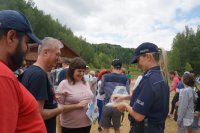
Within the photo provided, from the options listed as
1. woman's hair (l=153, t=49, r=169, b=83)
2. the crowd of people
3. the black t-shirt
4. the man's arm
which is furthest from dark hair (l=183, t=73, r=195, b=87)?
the man's arm

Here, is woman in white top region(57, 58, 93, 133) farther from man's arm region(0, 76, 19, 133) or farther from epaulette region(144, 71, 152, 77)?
Answer: man's arm region(0, 76, 19, 133)

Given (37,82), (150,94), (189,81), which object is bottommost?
(189,81)

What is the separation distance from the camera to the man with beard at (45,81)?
275 cm

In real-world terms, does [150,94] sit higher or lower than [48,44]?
lower

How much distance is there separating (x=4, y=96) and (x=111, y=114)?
5611 mm

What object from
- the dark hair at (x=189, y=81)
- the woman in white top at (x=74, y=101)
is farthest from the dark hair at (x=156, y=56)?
the dark hair at (x=189, y=81)

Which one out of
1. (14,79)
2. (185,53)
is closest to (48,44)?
(14,79)

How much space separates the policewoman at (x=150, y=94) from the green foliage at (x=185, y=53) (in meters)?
64.5

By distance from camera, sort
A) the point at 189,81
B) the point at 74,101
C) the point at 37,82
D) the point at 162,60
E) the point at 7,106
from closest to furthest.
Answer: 1. the point at 7,106
2. the point at 37,82
3. the point at 162,60
4. the point at 74,101
5. the point at 189,81

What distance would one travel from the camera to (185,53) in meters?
68.4

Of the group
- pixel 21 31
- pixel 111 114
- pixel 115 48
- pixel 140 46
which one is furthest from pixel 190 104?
pixel 115 48

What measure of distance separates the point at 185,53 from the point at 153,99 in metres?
68.0

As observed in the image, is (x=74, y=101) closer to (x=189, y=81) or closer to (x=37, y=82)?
(x=37, y=82)

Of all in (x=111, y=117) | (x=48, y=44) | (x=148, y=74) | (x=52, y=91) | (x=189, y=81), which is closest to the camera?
(x=52, y=91)
